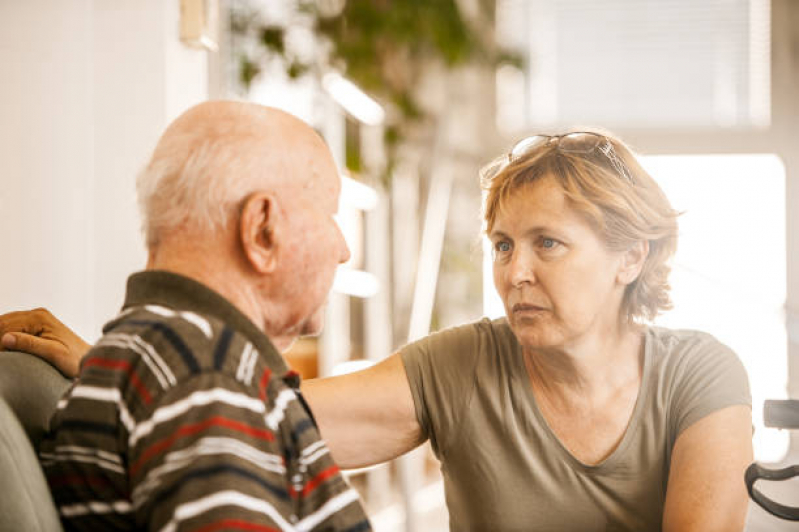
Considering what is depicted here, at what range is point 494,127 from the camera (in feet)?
14.4

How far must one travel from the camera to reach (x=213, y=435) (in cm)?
71

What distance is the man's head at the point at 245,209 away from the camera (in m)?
0.87

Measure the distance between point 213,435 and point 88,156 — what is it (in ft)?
3.75

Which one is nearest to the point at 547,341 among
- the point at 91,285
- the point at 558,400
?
the point at 558,400

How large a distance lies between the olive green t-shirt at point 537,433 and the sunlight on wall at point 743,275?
7.98ft

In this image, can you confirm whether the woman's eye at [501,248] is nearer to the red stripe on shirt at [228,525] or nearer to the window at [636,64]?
the red stripe on shirt at [228,525]

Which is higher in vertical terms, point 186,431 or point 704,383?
point 186,431

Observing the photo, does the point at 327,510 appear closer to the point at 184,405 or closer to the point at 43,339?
the point at 184,405

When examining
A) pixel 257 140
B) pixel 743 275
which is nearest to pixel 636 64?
pixel 743 275

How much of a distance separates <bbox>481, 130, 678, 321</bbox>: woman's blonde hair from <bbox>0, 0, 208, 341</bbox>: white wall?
729 millimetres

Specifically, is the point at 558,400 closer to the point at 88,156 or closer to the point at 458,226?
the point at 88,156

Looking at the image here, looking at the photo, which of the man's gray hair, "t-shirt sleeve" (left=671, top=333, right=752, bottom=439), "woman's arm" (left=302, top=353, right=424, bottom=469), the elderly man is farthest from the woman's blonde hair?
the man's gray hair

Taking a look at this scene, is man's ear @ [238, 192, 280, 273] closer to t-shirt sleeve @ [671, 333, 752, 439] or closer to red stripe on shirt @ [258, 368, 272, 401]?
red stripe on shirt @ [258, 368, 272, 401]

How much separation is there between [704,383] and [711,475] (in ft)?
0.54
